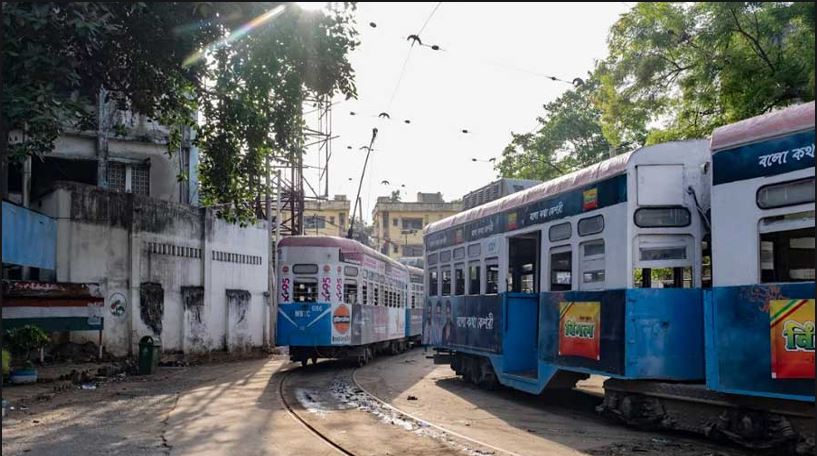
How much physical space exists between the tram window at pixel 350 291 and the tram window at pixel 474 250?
16.0ft

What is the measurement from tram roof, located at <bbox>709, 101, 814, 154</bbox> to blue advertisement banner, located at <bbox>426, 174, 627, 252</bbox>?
4.77 ft

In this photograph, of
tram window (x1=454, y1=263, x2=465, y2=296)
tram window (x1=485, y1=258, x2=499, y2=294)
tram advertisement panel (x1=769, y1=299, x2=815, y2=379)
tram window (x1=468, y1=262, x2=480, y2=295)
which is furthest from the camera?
tram window (x1=454, y1=263, x2=465, y2=296)

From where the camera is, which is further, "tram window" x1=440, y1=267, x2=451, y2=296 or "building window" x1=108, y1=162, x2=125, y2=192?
"building window" x1=108, y1=162, x2=125, y2=192

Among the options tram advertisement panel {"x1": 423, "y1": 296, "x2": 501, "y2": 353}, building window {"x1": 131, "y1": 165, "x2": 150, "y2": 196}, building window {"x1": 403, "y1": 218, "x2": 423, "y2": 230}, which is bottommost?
tram advertisement panel {"x1": 423, "y1": 296, "x2": 501, "y2": 353}

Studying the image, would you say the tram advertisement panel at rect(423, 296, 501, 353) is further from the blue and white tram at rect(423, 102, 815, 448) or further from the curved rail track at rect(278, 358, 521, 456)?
the curved rail track at rect(278, 358, 521, 456)

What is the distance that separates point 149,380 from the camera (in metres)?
16.1

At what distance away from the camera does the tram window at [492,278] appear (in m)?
12.8

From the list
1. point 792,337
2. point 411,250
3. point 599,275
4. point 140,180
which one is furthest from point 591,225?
point 411,250

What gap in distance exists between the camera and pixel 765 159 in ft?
23.6

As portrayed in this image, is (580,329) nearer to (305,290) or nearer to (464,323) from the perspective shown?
(464,323)

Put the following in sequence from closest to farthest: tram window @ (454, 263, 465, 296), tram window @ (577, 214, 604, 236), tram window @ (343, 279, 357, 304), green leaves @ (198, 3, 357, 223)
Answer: tram window @ (577, 214, 604, 236) → green leaves @ (198, 3, 357, 223) → tram window @ (454, 263, 465, 296) → tram window @ (343, 279, 357, 304)

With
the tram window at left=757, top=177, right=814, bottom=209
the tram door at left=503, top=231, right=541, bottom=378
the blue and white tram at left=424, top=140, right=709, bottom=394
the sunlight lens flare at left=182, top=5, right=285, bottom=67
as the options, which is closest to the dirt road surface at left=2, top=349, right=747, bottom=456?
the tram door at left=503, top=231, right=541, bottom=378

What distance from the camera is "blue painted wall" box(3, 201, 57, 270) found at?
14.0 metres

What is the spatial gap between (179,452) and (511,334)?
231 inches
